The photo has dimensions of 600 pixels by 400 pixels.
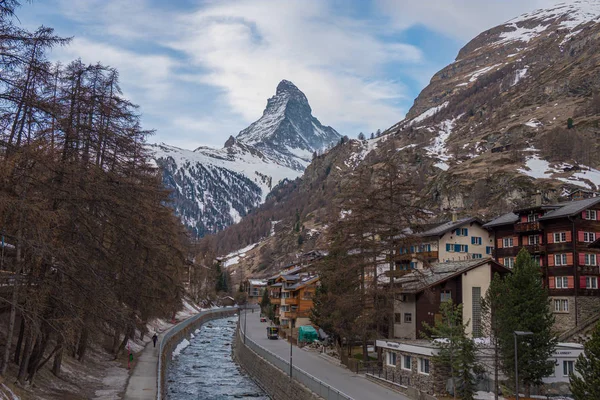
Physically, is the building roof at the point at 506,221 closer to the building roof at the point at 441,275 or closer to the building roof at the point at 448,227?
the building roof at the point at 448,227

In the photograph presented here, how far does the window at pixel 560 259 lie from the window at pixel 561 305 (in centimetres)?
361

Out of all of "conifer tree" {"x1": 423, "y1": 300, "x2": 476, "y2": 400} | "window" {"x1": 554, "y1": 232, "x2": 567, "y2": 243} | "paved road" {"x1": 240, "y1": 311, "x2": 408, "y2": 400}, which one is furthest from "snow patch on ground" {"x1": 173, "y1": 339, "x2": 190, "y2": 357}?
"window" {"x1": 554, "y1": 232, "x2": 567, "y2": 243}

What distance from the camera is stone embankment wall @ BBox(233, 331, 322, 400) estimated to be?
118 ft

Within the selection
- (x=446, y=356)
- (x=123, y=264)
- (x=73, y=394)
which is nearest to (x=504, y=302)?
(x=446, y=356)

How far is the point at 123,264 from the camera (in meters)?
29.7

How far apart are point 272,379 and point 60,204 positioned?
27.0 m

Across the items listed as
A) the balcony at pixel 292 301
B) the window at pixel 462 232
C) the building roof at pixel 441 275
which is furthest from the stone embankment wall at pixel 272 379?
the window at pixel 462 232

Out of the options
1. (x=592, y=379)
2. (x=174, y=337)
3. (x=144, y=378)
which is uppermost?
(x=592, y=379)

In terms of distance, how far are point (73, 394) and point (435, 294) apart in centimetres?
2761

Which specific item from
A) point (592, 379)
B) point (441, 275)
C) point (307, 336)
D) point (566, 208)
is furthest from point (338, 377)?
point (566, 208)

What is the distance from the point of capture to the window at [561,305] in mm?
53312

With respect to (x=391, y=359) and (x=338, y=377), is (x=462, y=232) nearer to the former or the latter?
(x=391, y=359)

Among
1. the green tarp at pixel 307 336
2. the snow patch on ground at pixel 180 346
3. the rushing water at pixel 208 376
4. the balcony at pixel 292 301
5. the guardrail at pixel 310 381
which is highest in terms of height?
the balcony at pixel 292 301

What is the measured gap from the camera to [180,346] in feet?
241
